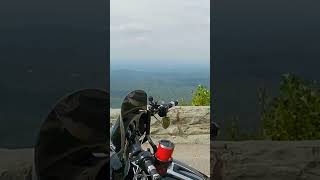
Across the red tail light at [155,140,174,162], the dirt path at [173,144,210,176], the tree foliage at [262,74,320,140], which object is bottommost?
the dirt path at [173,144,210,176]

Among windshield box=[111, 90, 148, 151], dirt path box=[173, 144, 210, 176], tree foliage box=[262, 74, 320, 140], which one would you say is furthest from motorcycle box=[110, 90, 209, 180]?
tree foliage box=[262, 74, 320, 140]

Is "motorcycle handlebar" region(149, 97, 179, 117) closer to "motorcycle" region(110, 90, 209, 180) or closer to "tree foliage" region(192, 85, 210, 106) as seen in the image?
"motorcycle" region(110, 90, 209, 180)

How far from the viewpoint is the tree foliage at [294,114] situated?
234cm

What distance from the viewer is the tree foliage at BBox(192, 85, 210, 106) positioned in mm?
2342

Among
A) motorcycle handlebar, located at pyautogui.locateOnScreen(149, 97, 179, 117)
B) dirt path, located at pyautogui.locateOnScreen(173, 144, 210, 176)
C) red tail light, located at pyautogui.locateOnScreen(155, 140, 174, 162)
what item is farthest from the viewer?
dirt path, located at pyautogui.locateOnScreen(173, 144, 210, 176)

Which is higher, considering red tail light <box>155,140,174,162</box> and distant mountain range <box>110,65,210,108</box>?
distant mountain range <box>110,65,210,108</box>

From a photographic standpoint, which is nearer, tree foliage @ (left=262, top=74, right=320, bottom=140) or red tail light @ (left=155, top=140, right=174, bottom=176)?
red tail light @ (left=155, top=140, right=174, bottom=176)

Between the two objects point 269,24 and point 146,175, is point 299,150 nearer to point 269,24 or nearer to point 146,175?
point 269,24

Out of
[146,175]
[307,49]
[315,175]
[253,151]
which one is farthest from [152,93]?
[315,175]

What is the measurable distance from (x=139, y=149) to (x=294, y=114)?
80cm

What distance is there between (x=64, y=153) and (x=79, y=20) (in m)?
0.60

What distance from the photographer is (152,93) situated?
2.24 meters

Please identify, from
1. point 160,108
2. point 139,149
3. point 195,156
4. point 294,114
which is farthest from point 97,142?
point 294,114

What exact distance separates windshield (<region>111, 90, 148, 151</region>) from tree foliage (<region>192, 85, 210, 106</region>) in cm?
28
